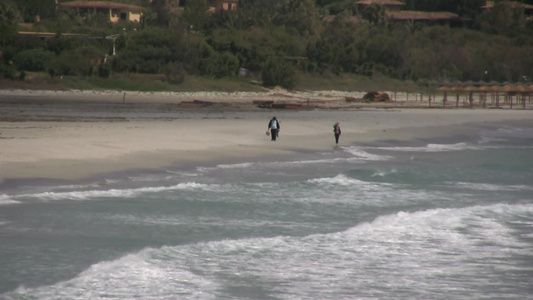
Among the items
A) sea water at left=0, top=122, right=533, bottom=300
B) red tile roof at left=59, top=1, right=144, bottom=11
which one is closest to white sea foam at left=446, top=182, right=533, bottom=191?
sea water at left=0, top=122, right=533, bottom=300

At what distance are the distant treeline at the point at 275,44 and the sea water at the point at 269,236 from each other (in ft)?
134

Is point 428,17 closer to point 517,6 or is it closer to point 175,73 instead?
point 517,6

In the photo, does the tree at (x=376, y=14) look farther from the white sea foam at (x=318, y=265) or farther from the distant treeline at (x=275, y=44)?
the white sea foam at (x=318, y=265)

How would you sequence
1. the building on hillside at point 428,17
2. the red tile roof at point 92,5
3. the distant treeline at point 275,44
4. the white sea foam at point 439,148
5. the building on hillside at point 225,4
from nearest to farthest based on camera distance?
the white sea foam at point 439,148
the distant treeline at point 275,44
the red tile roof at point 92,5
the building on hillside at point 428,17
the building on hillside at point 225,4

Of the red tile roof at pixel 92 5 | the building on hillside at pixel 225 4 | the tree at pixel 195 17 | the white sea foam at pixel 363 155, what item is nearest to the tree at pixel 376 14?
the tree at pixel 195 17

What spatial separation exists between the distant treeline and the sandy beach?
8.59 meters

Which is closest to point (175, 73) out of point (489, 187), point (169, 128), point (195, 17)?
point (169, 128)

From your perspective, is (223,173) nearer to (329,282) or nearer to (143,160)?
(143,160)

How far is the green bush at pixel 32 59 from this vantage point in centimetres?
5866

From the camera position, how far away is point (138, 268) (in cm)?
1125

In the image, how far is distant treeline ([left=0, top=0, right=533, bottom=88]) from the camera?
210ft

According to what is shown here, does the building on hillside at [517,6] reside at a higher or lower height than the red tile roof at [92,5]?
higher

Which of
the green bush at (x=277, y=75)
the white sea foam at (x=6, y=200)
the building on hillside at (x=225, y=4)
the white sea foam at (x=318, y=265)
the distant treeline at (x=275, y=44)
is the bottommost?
the white sea foam at (x=318, y=265)

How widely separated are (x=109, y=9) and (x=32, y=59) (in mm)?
55892
